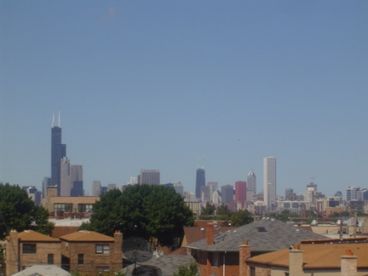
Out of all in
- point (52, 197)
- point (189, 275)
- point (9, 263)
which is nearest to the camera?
point (189, 275)

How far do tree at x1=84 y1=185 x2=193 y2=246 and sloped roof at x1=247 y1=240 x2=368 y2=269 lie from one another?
46.0 metres

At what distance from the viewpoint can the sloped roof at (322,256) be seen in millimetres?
42156

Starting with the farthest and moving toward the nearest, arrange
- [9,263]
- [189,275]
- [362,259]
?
[9,263] < [189,275] < [362,259]

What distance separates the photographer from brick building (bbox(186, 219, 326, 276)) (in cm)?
6075

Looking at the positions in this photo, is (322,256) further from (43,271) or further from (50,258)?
(50,258)

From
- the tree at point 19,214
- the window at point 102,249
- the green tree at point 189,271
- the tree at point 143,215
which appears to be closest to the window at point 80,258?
the window at point 102,249

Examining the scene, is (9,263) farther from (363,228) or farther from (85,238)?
(363,228)

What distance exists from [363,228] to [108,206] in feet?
87.2

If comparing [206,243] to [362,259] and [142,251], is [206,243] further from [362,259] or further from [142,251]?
[362,259]

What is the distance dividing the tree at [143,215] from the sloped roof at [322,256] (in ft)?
151

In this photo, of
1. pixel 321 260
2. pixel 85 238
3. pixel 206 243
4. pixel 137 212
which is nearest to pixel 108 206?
pixel 137 212

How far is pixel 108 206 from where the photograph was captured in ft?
327

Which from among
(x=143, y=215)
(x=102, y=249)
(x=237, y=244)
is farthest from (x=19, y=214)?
(x=237, y=244)

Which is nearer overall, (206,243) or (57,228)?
(206,243)
